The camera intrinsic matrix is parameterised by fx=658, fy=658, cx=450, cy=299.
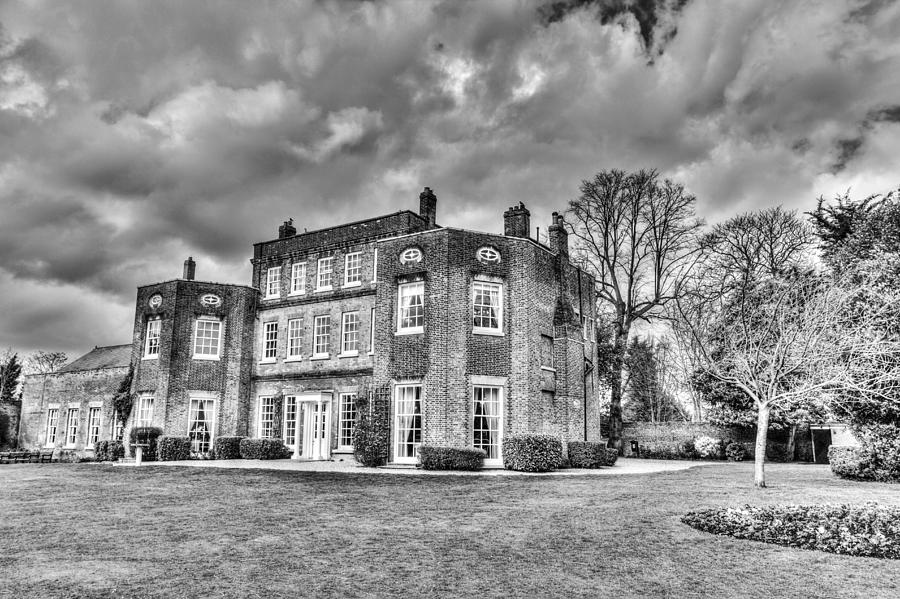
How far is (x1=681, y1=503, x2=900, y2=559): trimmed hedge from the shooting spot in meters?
8.53

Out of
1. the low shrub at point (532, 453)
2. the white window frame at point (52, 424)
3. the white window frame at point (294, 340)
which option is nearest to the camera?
the low shrub at point (532, 453)

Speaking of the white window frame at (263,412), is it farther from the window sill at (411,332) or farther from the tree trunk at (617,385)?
the tree trunk at (617,385)

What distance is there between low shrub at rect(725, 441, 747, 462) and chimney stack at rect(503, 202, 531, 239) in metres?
15.2

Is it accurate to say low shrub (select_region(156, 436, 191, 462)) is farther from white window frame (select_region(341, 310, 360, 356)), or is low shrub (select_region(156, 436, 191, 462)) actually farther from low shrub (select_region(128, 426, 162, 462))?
white window frame (select_region(341, 310, 360, 356))

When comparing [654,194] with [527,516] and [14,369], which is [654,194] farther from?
[14,369]

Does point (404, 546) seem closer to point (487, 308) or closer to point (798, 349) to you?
point (798, 349)

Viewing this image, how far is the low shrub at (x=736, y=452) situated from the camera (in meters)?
31.9

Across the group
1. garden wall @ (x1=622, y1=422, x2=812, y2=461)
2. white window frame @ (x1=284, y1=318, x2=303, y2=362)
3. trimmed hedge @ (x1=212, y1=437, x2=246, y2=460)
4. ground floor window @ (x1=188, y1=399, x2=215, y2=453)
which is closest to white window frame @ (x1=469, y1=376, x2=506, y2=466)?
white window frame @ (x1=284, y1=318, x2=303, y2=362)

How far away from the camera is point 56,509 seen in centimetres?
1219

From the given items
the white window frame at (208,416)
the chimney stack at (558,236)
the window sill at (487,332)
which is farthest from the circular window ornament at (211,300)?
the chimney stack at (558,236)

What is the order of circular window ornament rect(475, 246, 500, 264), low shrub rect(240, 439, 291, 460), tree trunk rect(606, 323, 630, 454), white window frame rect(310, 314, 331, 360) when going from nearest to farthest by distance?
circular window ornament rect(475, 246, 500, 264) → low shrub rect(240, 439, 291, 460) → white window frame rect(310, 314, 331, 360) → tree trunk rect(606, 323, 630, 454)

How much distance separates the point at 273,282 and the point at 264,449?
8.45m

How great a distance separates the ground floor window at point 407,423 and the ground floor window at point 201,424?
11042mm

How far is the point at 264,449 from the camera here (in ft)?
88.9
